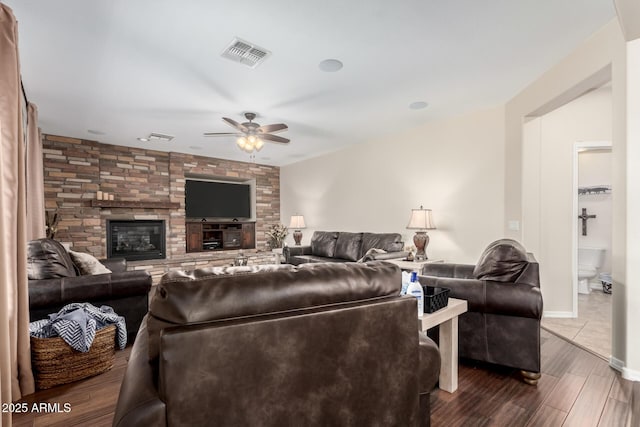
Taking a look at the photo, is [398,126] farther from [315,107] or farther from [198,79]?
[198,79]

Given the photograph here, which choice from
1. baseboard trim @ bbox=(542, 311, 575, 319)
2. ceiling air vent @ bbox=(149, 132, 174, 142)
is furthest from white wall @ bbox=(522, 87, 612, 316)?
ceiling air vent @ bbox=(149, 132, 174, 142)

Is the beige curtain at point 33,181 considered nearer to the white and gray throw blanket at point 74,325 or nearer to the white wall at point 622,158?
the white and gray throw blanket at point 74,325

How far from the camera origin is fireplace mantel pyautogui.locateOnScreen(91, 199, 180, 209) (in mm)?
5450

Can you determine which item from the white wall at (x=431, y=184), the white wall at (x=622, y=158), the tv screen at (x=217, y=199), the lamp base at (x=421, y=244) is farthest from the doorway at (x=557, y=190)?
the tv screen at (x=217, y=199)

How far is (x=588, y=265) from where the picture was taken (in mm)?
5020

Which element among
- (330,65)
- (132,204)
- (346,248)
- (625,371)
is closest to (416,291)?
(625,371)

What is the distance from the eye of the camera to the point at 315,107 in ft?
13.2

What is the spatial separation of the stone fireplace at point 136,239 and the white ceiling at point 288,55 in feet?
6.72

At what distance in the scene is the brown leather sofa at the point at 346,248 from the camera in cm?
486

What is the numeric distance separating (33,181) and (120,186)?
1.82 metres

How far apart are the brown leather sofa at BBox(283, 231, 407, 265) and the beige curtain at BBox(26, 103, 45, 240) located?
3.71m

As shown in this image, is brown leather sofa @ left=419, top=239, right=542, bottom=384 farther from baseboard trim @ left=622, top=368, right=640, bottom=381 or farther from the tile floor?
the tile floor

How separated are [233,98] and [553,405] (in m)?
3.96

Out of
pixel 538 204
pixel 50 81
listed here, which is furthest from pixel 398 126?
pixel 50 81
